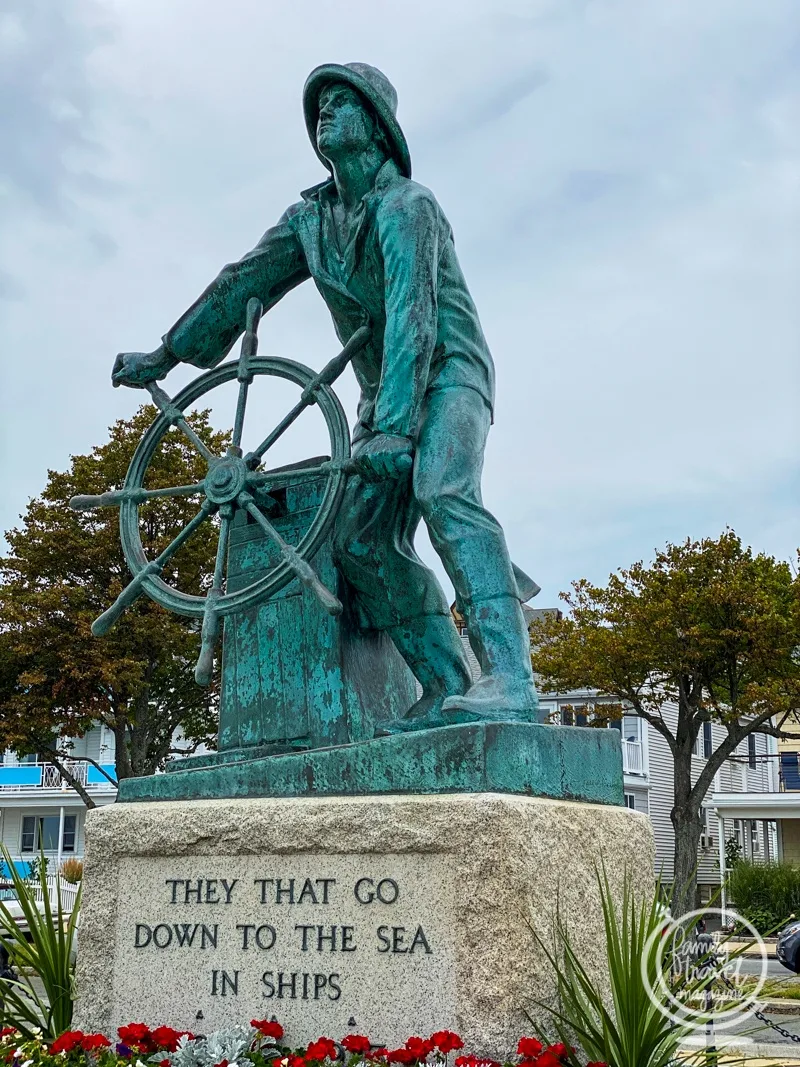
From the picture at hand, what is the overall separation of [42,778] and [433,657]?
3867 centimetres

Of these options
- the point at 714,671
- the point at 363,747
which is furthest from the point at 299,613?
the point at 714,671

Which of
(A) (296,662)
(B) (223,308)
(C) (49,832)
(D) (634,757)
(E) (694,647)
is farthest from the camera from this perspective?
(C) (49,832)

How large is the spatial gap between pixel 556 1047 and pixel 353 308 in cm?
277

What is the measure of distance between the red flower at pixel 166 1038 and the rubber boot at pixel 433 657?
1361 mm

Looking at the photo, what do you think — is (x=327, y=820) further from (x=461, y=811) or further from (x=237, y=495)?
(x=237, y=495)

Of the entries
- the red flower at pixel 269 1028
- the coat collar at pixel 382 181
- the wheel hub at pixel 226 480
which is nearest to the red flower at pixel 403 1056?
the red flower at pixel 269 1028

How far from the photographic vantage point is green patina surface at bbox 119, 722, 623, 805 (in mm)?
3938

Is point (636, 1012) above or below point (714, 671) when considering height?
below

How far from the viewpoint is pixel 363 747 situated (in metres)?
4.14

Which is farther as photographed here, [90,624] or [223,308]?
[90,624]

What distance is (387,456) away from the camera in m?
4.43

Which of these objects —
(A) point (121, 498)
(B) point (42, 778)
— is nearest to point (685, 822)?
(A) point (121, 498)

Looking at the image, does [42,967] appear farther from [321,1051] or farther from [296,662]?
[321,1051]

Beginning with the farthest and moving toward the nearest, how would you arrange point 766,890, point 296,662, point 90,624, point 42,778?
point 42,778
point 766,890
point 90,624
point 296,662
